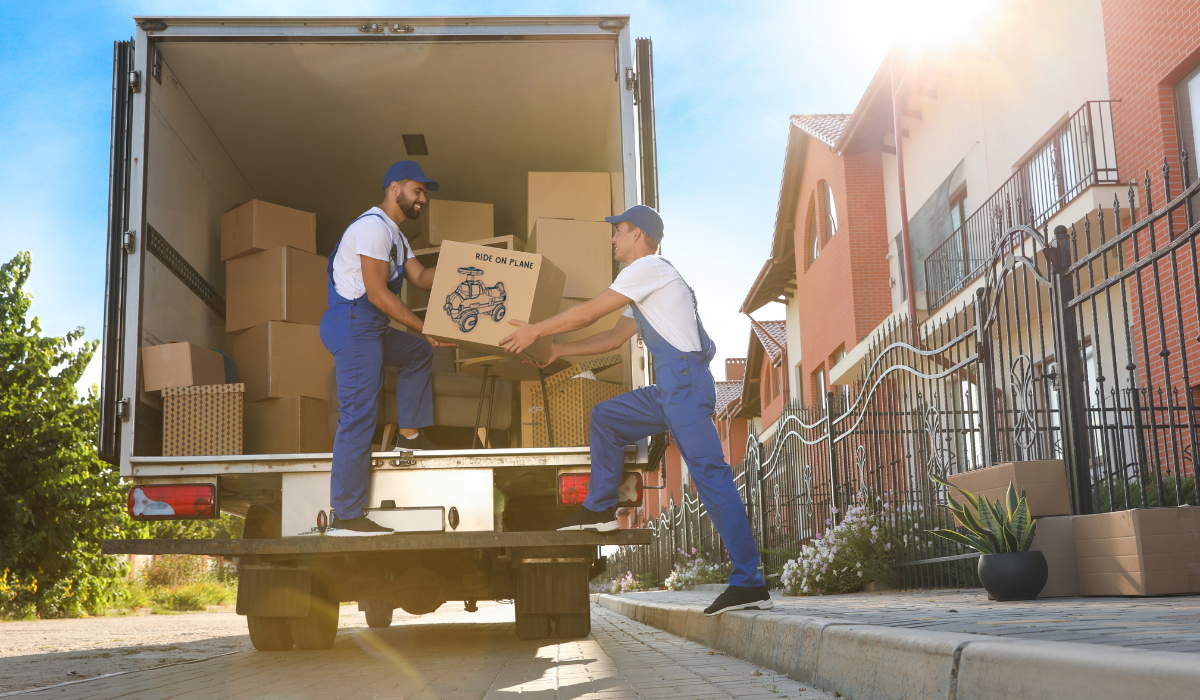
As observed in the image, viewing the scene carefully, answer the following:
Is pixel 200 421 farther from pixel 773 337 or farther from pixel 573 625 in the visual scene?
pixel 773 337

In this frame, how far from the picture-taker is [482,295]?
5.54m

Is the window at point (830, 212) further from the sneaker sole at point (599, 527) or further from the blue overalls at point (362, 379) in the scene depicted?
the sneaker sole at point (599, 527)

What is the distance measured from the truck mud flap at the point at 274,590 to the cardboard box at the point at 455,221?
2.94 metres

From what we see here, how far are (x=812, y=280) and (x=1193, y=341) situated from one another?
12809 mm

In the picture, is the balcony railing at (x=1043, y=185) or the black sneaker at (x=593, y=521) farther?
the balcony railing at (x=1043, y=185)

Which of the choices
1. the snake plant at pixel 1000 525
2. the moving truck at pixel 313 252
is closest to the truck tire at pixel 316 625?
the moving truck at pixel 313 252

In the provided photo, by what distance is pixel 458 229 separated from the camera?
774 cm

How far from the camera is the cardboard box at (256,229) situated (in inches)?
271

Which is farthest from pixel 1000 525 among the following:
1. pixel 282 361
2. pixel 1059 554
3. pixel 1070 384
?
pixel 282 361

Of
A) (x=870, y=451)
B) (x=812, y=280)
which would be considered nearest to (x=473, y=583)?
(x=870, y=451)

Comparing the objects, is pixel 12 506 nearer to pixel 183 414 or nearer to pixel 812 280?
pixel 183 414

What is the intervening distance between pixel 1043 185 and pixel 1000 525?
10602mm

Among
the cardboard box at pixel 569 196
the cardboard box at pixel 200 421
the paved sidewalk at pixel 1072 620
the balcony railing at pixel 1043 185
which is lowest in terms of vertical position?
the paved sidewalk at pixel 1072 620

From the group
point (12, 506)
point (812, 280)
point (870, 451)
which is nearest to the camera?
point (870, 451)
